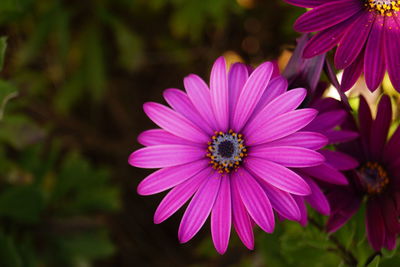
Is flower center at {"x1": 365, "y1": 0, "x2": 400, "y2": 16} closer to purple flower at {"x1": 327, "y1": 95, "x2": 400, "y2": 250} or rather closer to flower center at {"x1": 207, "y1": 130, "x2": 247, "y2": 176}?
purple flower at {"x1": 327, "y1": 95, "x2": 400, "y2": 250}

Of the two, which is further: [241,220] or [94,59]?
[94,59]

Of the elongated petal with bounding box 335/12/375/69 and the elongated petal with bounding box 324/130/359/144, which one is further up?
the elongated petal with bounding box 335/12/375/69

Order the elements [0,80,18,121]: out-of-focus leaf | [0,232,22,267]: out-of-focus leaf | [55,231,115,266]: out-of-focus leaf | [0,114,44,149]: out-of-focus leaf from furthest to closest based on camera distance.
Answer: [55,231,115,266]: out-of-focus leaf → [0,114,44,149]: out-of-focus leaf → [0,232,22,267]: out-of-focus leaf → [0,80,18,121]: out-of-focus leaf

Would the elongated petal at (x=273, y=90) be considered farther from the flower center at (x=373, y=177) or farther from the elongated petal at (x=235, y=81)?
the flower center at (x=373, y=177)

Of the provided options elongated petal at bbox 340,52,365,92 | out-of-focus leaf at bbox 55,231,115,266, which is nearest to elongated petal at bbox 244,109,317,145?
elongated petal at bbox 340,52,365,92

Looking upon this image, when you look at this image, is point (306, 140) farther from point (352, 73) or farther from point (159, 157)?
point (159, 157)

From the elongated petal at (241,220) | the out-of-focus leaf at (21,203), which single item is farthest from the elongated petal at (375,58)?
the out-of-focus leaf at (21,203)

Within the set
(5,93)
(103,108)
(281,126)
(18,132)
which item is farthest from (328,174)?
(103,108)
